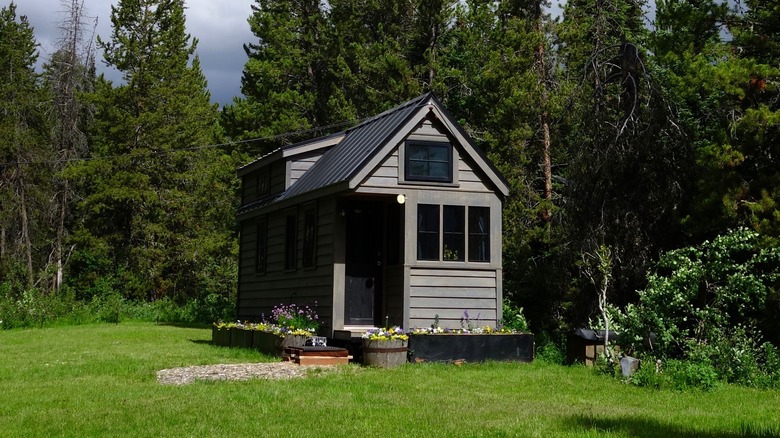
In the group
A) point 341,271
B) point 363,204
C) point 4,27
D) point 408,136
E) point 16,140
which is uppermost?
point 4,27

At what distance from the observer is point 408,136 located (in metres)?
16.7

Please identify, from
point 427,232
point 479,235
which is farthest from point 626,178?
point 427,232

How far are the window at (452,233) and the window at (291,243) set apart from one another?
3.47m

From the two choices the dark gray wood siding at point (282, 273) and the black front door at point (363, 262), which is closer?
the dark gray wood siding at point (282, 273)

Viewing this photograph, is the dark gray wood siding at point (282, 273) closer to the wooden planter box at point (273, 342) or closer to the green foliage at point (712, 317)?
the wooden planter box at point (273, 342)

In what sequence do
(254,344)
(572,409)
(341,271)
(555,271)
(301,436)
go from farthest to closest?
1. (555,271)
2. (254,344)
3. (341,271)
4. (572,409)
5. (301,436)

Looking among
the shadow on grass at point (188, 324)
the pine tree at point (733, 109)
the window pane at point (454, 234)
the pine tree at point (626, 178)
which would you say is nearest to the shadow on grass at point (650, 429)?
the pine tree at point (733, 109)

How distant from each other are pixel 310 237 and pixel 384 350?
4.20 m

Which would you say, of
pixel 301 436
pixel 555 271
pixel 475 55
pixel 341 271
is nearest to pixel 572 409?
pixel 301 436

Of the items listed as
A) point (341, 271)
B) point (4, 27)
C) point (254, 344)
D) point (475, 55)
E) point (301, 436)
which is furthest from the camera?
point (4, 27)

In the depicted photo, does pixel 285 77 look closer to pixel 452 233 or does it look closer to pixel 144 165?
pixel 144 165

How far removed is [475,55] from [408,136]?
16045 mm

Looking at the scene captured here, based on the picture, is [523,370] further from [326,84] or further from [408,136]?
[326,84]

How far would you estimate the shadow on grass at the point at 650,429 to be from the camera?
26.8 feet
